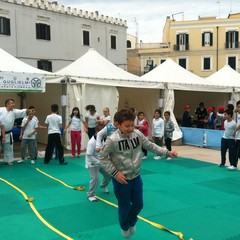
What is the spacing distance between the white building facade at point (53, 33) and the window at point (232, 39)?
14.4 metres

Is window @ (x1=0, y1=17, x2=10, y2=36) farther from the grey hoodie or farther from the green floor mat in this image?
the grey hoodie

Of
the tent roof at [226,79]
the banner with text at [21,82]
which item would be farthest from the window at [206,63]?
the banner with text at [21,82]

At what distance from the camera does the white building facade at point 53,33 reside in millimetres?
28531

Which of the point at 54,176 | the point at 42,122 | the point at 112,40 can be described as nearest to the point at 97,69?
the point at 42,122

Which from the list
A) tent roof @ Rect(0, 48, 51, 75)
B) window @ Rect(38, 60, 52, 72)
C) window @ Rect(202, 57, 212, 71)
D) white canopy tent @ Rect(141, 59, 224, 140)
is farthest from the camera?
window @ Rect(202, 57, 212, 71)

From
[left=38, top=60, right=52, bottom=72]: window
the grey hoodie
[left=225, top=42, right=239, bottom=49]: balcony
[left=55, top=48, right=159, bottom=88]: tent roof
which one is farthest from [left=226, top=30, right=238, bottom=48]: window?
the grey hoodie

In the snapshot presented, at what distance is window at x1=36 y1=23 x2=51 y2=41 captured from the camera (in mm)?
30391

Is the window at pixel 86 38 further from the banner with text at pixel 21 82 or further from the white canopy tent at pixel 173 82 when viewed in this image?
the banner with text at pixel 21 82

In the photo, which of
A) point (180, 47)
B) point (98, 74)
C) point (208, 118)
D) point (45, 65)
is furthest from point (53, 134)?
point (180, 47)

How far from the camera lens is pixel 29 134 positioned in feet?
33.9

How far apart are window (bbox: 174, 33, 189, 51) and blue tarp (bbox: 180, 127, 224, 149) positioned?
32295mm

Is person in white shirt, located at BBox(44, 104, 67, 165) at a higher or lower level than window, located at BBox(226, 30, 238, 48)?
lower

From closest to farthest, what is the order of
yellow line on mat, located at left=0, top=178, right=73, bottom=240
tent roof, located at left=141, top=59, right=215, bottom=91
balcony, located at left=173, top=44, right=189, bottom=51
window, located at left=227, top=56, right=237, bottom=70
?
yellow line on mat, located at left=0, top=178, right=73, bottom=240, tent roof, located at left=141, top=59, right=215, bottom=91, window, located at left=227, top=56, right=237, bottom=70, balcony, located at left=173, top=44, right=189, bottom=51

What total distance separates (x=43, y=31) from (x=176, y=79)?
18.4 metres
